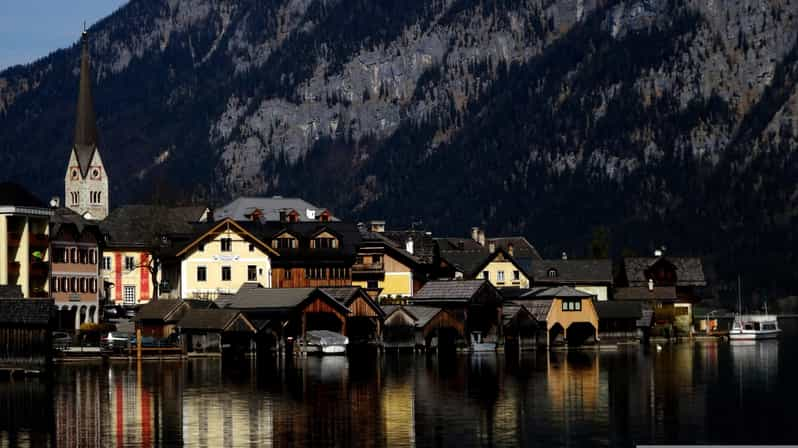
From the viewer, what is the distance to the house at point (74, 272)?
156 meters

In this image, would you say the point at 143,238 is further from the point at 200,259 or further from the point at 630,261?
the point at 630,261

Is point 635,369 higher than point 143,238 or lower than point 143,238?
lower

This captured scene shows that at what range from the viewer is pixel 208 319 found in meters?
137

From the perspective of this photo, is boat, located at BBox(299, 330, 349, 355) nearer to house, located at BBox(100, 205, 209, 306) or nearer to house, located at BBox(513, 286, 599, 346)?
house, located at BBox(513, 286, 599, 346)

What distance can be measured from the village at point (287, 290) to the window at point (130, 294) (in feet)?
0.48

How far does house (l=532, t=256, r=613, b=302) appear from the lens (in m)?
191

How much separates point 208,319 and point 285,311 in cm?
640

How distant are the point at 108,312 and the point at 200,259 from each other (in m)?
12.3

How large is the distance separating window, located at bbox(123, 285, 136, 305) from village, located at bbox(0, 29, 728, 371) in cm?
15

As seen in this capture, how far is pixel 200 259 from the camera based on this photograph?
161 m

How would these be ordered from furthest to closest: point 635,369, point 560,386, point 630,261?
point 630,261, point 635,369, point 560,386

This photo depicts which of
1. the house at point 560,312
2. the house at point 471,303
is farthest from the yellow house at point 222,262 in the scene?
the house at point 560,312

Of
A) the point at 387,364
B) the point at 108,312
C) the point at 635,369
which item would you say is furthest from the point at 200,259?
the point at 635,369

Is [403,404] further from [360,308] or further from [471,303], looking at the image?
[360,308]
